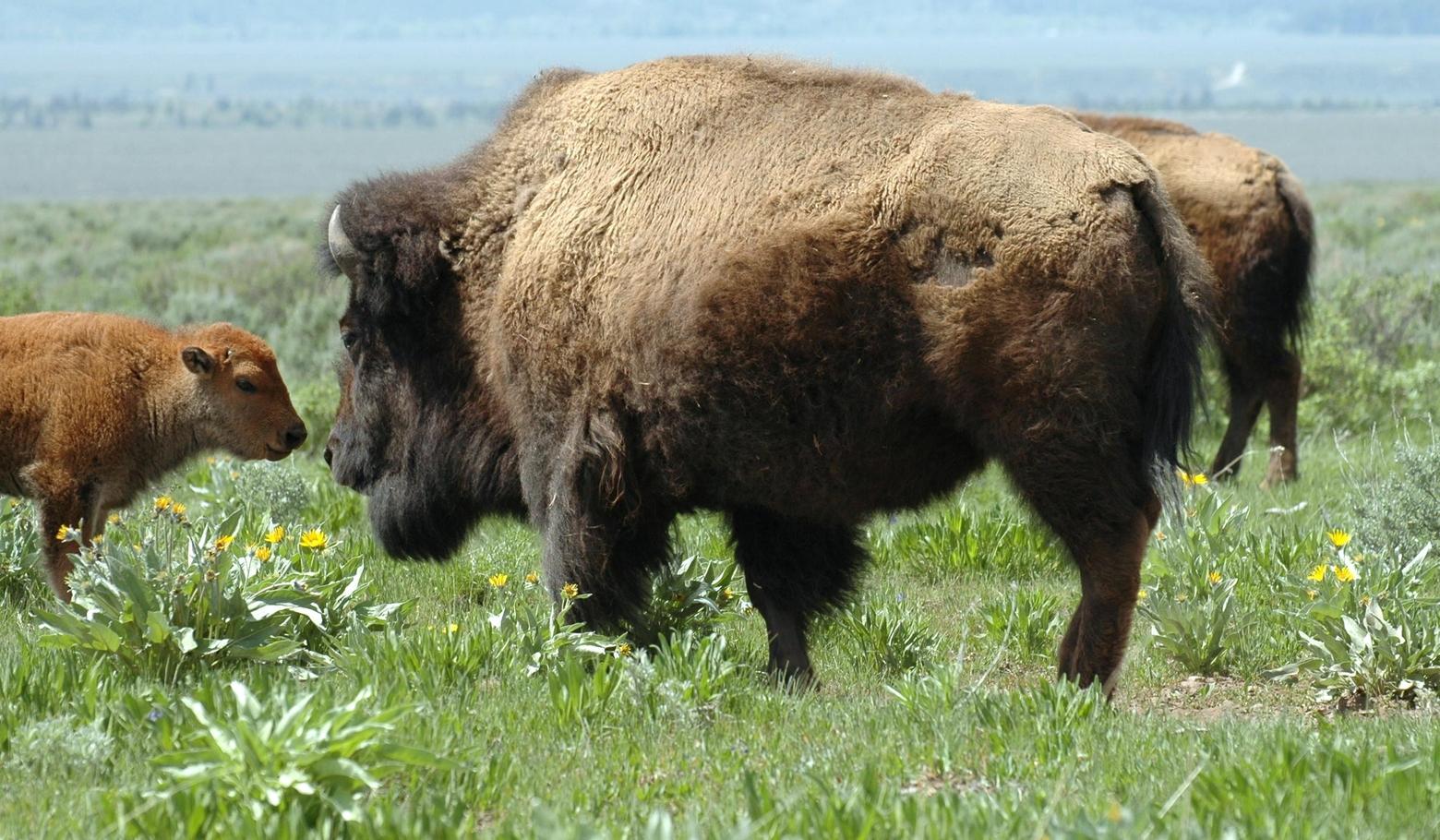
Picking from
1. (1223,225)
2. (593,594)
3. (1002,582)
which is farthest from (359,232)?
(1223,225)

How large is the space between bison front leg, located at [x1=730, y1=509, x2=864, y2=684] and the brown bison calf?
2.31 meters

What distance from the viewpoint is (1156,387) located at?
463 centimetres

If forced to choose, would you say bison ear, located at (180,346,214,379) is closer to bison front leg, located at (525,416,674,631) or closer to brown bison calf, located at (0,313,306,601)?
brown bison calf, located at (0,313,306,601)

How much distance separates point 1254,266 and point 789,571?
5322 millimetres

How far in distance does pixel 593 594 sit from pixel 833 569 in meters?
0.88

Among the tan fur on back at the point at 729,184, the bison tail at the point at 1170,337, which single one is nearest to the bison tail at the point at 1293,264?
the tan fur on back at the point at 729,184

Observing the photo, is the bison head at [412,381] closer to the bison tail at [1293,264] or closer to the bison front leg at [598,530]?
the bison front leg at [598,530]

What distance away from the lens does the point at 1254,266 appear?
9.82 m

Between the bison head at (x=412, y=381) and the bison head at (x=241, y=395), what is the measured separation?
104cm

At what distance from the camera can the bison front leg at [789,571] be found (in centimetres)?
554

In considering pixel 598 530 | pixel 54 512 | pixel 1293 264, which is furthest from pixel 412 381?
pixel 1293 264

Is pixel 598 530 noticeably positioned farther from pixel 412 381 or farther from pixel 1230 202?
pixel 1230 202

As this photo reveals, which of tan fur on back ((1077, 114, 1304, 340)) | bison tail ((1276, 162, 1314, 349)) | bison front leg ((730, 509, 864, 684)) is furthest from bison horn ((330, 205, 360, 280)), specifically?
bison tail ((1276, 162, 1314, 349))

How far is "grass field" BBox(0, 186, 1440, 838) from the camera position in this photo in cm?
347
